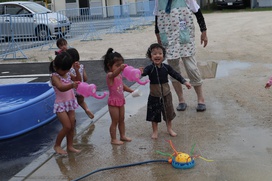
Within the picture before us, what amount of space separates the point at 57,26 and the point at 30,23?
1485 millimetres

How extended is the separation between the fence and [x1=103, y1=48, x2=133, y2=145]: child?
9092mm

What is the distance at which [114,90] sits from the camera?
4699 millimetres

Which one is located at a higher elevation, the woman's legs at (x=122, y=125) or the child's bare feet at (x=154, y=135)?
the woman's legs at (x=122, y=125)

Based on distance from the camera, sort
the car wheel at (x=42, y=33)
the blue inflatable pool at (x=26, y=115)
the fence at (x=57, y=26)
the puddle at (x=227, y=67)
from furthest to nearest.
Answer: the car wheel at (x=42, y=33)
the fence at (x=57, y=26)
the puddle at (x=227, y=67)
the blue inflatable pool at (x=26, y=115)

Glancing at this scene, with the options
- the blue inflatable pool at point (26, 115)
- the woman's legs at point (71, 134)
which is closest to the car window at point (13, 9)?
the blue inflatable pool at point (26, 115)

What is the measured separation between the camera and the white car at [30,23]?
44.4ft

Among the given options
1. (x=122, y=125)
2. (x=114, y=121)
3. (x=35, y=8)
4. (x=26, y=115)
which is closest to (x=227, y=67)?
(x=122, y=125)

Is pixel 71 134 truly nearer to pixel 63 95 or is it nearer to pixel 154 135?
pixel 63 95

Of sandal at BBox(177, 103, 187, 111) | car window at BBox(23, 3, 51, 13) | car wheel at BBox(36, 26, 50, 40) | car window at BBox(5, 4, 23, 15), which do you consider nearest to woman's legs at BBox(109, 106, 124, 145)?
sandal at BBox(177, 103, 187, 111)

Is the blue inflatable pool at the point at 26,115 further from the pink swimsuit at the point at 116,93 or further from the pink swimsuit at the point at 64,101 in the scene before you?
the pink swimsuit at the point at 116,93

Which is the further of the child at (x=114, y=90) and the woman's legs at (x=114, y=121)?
the woman's legs at (x=114, y=121)

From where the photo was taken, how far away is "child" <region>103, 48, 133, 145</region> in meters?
4.57

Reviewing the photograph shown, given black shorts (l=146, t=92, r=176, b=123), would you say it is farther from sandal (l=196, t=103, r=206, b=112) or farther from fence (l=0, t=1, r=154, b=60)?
fence (l=0, t=1, r=154, b=60)

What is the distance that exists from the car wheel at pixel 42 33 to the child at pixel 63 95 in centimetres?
1080
